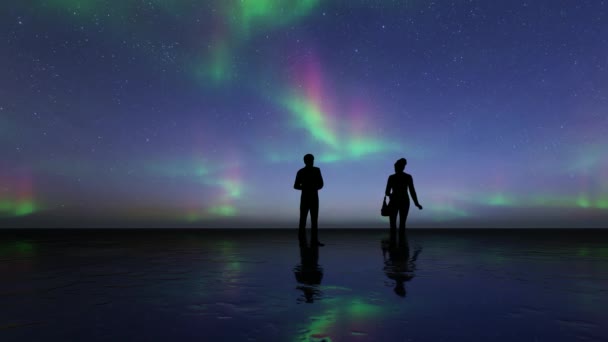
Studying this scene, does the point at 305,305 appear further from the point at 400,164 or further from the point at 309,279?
the point at 400,164

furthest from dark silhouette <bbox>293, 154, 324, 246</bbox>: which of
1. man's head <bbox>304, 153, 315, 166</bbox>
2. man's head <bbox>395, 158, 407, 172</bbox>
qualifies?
man's head <bbox>395, 158, 407, 172</bbox>

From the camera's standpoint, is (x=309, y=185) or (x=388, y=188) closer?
(x=388, y=188)

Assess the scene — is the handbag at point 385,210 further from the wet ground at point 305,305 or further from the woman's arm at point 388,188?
the wet ground at point 305,305

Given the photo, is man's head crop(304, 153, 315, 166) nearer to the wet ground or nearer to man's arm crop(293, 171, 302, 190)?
man's arm crop(293, 171, 302, 190)

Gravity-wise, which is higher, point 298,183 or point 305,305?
point 298,183

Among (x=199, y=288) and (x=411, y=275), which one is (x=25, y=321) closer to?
(x=199, y=288)

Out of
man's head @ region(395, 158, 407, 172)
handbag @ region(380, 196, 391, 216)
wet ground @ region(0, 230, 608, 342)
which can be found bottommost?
wet ground @ region(0, 230, 608, 342)

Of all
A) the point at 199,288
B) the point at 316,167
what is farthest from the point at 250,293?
the point at 316,167

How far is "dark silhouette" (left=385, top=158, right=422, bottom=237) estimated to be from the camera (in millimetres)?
9430

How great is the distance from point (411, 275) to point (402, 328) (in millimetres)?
2488

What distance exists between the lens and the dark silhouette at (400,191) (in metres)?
9.43

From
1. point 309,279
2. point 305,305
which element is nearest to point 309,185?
point 309,279

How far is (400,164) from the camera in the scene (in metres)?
9.45

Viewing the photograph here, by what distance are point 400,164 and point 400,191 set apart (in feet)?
2.21
